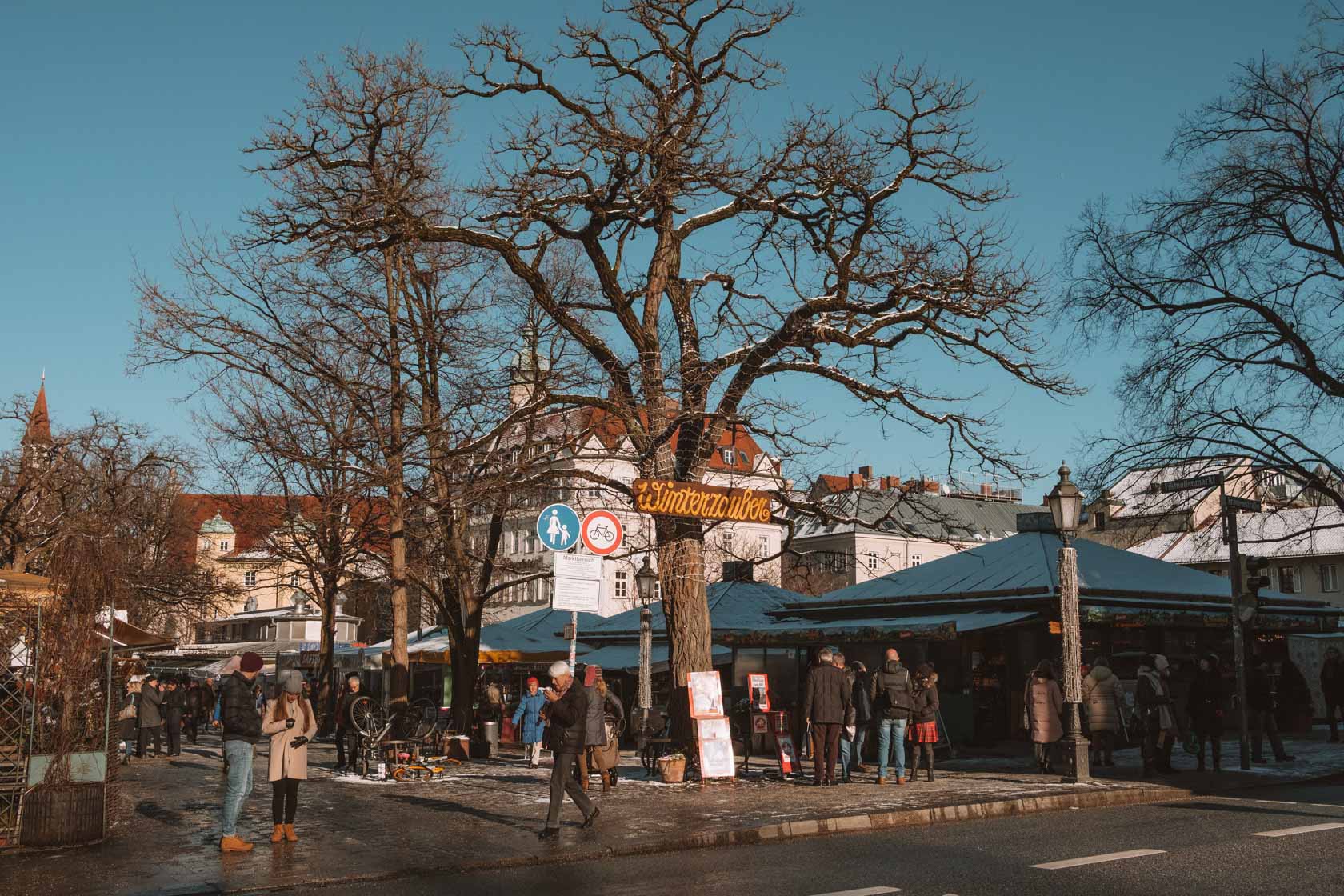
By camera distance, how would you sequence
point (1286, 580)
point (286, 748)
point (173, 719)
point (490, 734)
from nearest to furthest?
1. point (286, 748)
2. point (490, 734)
3. point (173, 719)
4. point (1286, 580)

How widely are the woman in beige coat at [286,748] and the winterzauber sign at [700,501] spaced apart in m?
5.64

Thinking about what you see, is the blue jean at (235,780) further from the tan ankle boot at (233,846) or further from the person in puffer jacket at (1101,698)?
the person in puffer jacket at (1101,698)

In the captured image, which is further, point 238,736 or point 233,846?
point 238,736

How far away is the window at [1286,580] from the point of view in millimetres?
75938

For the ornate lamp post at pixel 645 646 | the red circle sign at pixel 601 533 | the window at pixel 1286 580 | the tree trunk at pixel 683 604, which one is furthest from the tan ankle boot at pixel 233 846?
the window at pixel 1286 580

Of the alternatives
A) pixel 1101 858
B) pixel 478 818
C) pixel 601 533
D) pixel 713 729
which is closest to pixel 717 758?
pixel 713 729

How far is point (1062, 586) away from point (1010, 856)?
839 cm

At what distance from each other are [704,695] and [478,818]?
4.83 meters

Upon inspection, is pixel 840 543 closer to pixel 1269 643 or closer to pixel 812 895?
pixel 1269 643

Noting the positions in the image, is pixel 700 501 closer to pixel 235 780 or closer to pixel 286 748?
pixel 286 748

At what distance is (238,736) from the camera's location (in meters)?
12.5

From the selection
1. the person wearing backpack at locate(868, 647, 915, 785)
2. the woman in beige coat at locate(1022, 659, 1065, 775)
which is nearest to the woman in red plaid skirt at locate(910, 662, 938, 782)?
the person wearing backpack at locate(868, 647, 915, 785)

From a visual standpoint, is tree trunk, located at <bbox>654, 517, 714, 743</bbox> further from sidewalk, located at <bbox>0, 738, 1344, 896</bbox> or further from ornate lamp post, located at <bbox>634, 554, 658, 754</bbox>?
sidewalk, located at <bbox>0, 738, 1344, 896</bbox>

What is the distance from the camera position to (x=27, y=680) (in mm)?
12516
